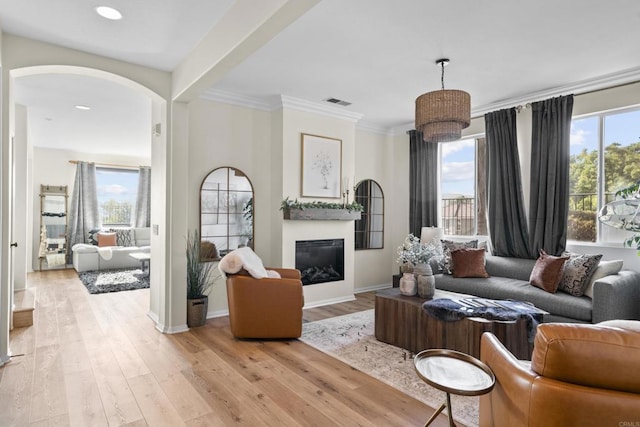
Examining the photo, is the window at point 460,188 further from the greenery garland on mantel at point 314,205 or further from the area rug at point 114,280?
the area rug at point 114,280

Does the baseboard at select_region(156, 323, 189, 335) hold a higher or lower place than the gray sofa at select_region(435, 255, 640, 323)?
lower

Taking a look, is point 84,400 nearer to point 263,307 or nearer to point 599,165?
point 263,307

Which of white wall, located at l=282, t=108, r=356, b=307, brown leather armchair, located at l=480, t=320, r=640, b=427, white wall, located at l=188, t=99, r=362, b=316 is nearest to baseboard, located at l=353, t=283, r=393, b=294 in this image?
white wall, located at l=282, t=108, r=356, b=307

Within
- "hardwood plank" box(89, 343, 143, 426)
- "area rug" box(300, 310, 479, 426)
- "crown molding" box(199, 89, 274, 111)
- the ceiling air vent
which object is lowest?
"area rug" box(300, 310, 479, 426)

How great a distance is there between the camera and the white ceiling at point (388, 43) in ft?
8.72

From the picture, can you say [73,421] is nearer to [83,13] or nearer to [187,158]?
[187,158]

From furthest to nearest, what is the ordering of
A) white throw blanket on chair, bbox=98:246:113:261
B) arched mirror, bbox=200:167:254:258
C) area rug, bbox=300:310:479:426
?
white throw blanket on chair, bbox=98:246:113:261 < arched mirror, bbox=200:167:254:258 < area rug, bbox=300:310:479:426

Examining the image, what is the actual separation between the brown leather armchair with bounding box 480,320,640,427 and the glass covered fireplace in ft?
12.3

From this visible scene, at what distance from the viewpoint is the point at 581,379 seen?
3.93ft

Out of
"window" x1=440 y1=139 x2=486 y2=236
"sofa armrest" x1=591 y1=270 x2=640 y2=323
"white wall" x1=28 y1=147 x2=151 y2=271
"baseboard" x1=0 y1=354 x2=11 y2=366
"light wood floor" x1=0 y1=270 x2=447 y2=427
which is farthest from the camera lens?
"white wall" x1=28 y1=147 x2=151 y2=271

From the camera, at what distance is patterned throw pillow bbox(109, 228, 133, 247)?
849 cm

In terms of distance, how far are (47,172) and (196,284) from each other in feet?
20.9

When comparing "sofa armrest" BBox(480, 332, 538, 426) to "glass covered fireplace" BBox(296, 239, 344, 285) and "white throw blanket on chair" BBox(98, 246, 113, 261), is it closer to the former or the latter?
"glass covered fireplace" BBox(296, 239, 344, 285)

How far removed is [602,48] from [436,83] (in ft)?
4.97
